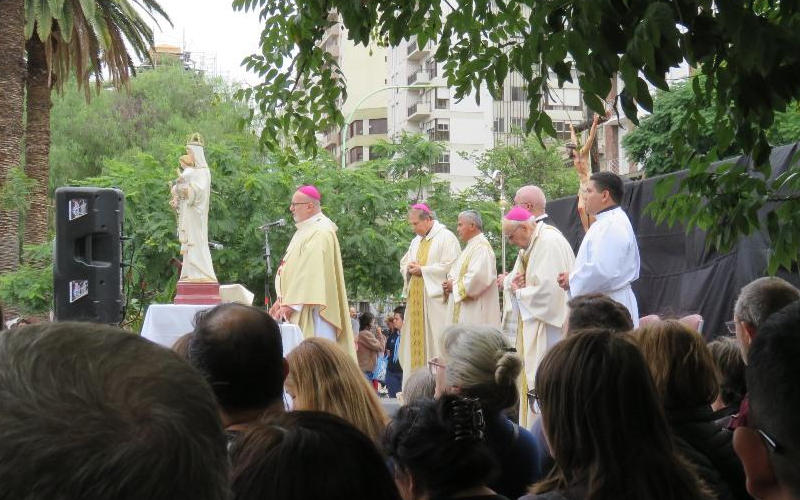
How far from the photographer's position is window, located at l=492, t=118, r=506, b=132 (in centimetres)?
6556

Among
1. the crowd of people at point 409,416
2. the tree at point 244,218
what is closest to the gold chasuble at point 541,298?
the crowd of people at point 409,416

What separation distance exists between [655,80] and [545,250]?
7.08m

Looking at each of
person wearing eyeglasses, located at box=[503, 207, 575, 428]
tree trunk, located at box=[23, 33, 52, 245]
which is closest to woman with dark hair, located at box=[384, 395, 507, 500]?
person wearing eyeglasses, located at box=[503, 207, 575, 428]

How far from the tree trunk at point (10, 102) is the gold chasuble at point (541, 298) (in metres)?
14.5

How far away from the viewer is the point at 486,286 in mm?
11781

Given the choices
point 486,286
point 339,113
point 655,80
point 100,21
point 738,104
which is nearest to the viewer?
point 655,80

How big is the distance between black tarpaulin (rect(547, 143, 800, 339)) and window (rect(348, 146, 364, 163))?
71.0 m

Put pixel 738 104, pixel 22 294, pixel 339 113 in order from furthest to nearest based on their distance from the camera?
pixel 22 294
pixel 339 113
pixel 738 104

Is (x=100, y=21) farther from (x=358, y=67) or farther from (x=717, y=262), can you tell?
(x=358, y=67)

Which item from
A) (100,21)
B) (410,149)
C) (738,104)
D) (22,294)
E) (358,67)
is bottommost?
(22,294)

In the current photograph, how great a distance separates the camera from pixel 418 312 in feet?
42.9

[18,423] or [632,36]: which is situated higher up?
[632,36]

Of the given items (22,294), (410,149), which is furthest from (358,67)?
(22,294)

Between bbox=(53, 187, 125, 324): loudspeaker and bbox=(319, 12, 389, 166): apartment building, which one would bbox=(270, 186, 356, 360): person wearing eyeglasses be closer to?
bbox=(53, 187, 125, 324): loudspeaker
